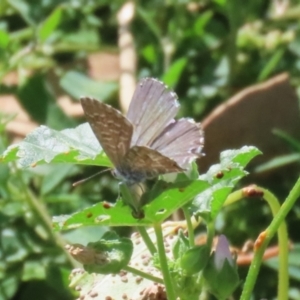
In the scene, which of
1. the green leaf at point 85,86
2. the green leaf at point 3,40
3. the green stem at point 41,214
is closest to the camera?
the green stem at point 41,214

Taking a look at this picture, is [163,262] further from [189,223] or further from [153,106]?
[153,106]

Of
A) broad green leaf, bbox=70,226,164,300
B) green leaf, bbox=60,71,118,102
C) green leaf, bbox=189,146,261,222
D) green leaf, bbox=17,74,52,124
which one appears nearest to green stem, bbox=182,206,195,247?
green leaf, bbox=189,146,261,222

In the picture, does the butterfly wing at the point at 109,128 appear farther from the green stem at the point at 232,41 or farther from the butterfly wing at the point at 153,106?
the green stem at the point at 232,41

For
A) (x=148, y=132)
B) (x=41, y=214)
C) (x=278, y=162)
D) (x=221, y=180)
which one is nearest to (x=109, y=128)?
(x=148, y=132)

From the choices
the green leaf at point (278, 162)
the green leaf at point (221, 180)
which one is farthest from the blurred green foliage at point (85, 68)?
the green leaf at point (221, 180)

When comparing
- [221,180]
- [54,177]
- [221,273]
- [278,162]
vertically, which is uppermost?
[221,180]

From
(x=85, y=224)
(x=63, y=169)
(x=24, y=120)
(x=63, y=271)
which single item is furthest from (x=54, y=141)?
(x=24, y=120)

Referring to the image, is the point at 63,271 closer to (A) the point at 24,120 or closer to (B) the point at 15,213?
(B) the point at 15,213
